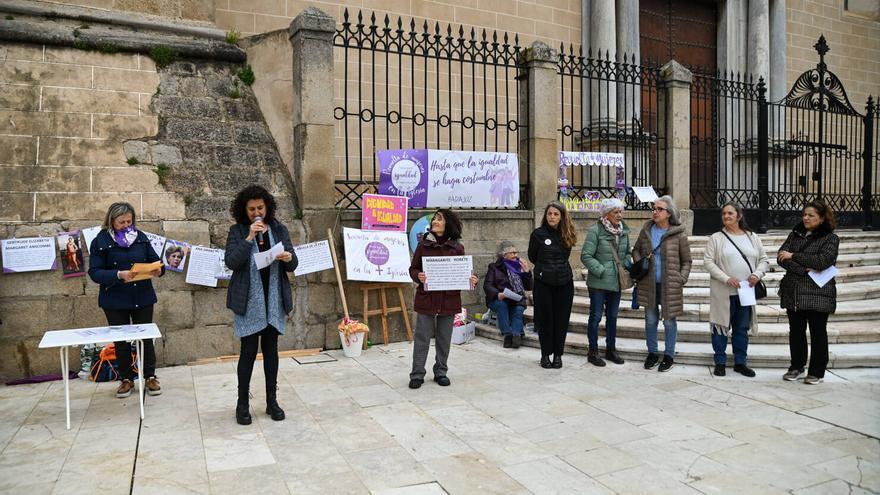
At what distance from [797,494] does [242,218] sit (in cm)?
427

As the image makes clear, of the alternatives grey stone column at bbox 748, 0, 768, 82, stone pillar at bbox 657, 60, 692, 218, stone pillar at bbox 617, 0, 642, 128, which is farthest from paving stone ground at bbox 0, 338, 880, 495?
grey stone column at bbox 748, 0, 768, 82

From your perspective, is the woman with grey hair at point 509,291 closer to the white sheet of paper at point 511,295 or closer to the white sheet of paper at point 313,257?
the white sheet of paper at point 511,295

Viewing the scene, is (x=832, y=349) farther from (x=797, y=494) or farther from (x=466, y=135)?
(x=466, y=135)

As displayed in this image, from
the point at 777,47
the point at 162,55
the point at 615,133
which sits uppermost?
the point at 777,47

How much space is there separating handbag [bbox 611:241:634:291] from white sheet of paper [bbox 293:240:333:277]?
3217 millimetres

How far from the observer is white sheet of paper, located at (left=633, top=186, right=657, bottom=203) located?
414 inches

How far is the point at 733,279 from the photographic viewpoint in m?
6.45

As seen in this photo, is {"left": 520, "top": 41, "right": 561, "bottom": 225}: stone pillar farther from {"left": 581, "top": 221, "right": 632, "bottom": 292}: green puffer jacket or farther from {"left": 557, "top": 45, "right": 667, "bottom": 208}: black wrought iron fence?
{"left": 581, "top": 221, "right": 632, "bottom": 292}: green puffer jacket

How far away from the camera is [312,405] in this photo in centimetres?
569

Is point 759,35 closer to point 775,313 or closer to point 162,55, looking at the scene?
point 775,313

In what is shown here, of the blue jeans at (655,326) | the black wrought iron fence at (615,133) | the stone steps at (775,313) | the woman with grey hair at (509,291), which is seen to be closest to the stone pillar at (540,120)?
the black wrought iron fence at (615,133)

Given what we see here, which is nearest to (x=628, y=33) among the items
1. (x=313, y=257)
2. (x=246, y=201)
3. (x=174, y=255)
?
(x=313, y=257)

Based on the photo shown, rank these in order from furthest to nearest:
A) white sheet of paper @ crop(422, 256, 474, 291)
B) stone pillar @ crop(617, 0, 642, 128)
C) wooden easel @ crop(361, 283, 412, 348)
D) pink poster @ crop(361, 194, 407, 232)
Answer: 1. stone pillar @ crop(617, 0, 642, 128)
2. pink poster @ crop(361, 194, 407, 232)
3. wooden easel @ crop(361, 283, 412, 348)
4. white sheet of paper @ crop(422, 256, 474, 291)

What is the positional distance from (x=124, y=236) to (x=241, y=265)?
59.1 inches
